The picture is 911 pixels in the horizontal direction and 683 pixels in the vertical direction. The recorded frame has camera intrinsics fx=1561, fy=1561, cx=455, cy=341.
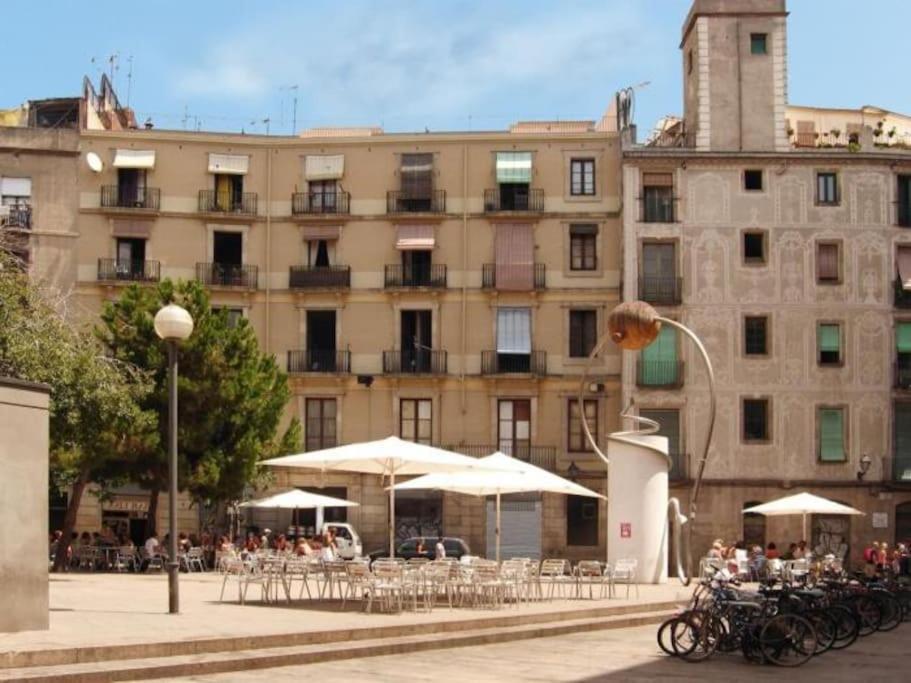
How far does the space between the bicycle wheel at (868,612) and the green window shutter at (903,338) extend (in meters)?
28.2

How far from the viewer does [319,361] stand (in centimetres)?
5409

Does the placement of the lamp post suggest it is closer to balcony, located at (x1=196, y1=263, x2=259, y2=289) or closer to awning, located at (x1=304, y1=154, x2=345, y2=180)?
balcony, located at (x1=196, y1=263, x2=259, y2=289)

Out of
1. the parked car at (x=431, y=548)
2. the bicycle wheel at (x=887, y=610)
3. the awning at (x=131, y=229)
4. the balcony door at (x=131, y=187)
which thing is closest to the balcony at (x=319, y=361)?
the awning at (x=131, y=229)

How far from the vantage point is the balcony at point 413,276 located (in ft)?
178

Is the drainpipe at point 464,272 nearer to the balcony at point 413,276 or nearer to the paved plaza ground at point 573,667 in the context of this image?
the balcony at point 413,276

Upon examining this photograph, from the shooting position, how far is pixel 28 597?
1755cm

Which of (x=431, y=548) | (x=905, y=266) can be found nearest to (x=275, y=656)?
(x=431, y=548)

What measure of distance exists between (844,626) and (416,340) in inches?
1280

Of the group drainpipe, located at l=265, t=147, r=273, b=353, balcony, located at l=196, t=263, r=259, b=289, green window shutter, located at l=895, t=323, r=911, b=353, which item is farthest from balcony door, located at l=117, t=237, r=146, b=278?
green window shutter, located at l=895, t=323, r=911, b=353

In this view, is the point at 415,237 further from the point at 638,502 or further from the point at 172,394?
the point at 172,394

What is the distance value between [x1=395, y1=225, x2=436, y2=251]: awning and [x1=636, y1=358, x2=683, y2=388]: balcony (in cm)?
843

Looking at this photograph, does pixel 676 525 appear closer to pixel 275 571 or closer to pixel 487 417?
pixel 275 571

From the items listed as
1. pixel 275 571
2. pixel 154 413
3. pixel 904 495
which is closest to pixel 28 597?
pixel 275 571

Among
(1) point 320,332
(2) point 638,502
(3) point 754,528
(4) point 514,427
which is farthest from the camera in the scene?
(1) point 320,332
